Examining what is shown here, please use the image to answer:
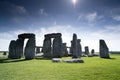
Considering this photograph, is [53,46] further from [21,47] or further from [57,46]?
[21,47]

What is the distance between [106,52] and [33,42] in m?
12.5

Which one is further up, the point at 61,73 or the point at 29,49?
the point at 29,49

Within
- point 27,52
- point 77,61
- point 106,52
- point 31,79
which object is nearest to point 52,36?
point 27,52

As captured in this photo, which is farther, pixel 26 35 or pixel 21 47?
pixel 21 47

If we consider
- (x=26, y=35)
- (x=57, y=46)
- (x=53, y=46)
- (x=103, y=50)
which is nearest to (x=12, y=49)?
(x=26, y=35)

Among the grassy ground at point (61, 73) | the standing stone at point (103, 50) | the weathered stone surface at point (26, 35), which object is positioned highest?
the weathered stone surface at point (26, 35)

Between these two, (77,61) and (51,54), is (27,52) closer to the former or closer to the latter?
(51,54)

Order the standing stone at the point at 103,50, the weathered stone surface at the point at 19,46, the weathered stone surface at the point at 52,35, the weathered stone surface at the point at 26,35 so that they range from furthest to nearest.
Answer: the weathered stone surface at the point at 52,35
the weathered stone surface at the point at 19,46
the standing stone at the point at 103,50
the weathered stone surface at the point at 26,35

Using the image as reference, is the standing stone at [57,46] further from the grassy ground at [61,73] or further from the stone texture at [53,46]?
the grassy ground at [61,73]

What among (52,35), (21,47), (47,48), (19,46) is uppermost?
(52,35)

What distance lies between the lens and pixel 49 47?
80.1ft

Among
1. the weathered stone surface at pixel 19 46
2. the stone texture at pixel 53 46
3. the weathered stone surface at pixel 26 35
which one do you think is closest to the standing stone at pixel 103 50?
the stone texture at pixel 53 46

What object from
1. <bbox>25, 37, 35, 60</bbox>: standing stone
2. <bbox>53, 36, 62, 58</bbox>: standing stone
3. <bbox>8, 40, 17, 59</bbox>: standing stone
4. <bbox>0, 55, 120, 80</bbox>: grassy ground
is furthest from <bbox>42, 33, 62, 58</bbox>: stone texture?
<bbox>0, 55, 120, 80</bbox>: grassy ground

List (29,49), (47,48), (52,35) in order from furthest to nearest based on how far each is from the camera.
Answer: (47,48), (52,35), (29,49)
